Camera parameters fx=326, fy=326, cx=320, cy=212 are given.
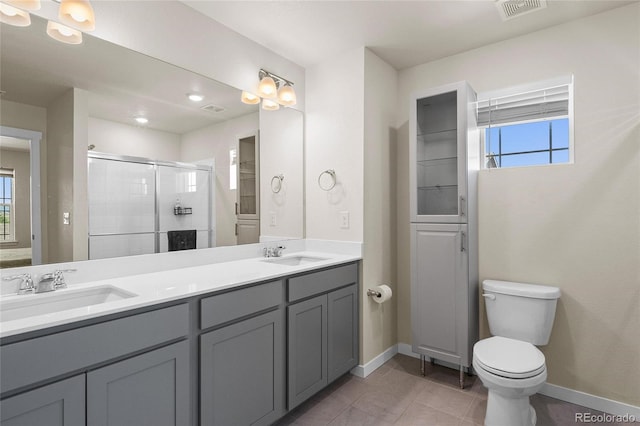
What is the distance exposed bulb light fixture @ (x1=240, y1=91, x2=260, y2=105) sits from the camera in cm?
239

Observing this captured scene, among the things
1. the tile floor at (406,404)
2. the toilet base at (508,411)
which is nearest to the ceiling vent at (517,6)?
the toilet base at (508,411)

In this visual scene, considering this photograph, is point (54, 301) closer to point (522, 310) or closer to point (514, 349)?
point (514, 349)

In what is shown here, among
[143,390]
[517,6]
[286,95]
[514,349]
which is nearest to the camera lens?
[143,390]

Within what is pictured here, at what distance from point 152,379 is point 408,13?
2.46 m

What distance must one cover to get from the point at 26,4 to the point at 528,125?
3060 mm

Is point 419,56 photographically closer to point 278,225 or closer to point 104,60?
point 278,225

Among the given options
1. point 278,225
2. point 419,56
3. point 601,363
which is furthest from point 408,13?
point 601,363

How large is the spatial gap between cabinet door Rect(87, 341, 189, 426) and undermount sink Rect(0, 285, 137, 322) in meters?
0.30

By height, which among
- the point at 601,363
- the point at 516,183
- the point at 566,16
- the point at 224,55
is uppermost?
the point at 566,16

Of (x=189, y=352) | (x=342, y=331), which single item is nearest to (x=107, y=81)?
(x=189, y=352)

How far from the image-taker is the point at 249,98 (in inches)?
95.7

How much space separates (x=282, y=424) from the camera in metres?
1.92

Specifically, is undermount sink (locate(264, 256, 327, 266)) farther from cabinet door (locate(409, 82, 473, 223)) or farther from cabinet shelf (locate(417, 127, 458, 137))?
cabinet shelf (locate(417, 127, 458, 137))

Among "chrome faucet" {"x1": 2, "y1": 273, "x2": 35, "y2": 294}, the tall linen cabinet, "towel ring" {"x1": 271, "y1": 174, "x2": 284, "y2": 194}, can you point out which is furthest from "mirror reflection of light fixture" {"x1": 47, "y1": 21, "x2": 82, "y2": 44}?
the tall linen cabinet
